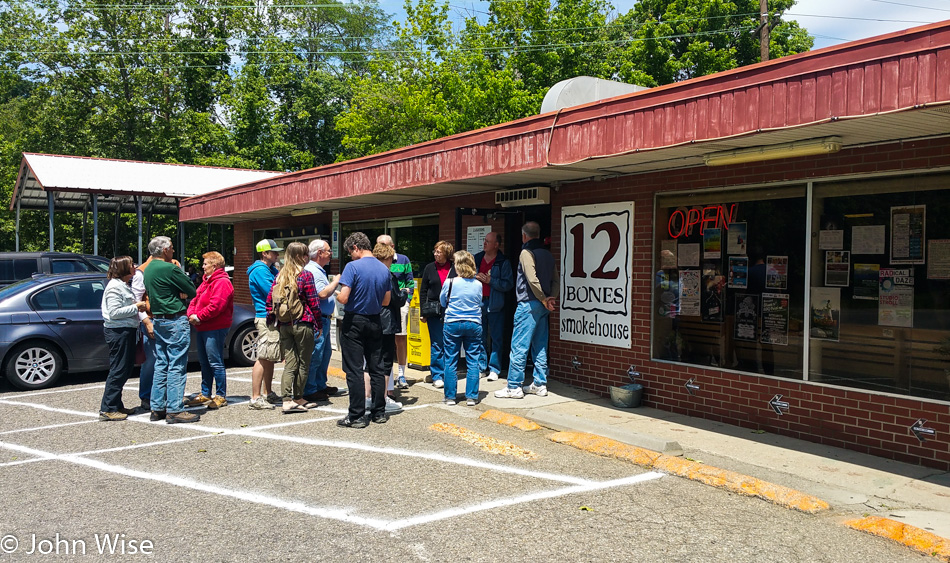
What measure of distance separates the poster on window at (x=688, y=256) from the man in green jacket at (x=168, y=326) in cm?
507

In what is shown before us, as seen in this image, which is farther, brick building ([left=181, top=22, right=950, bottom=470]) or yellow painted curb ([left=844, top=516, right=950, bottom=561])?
brick building ([left=181, top=22, right=950, bottom=470])

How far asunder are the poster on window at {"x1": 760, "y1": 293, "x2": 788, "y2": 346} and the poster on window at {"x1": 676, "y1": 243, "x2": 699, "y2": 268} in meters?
0.83

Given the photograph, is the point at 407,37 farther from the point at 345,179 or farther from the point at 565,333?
the point at 565,333

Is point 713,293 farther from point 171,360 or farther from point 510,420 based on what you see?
point 171,360

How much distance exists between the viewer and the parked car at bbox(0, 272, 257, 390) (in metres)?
8.97

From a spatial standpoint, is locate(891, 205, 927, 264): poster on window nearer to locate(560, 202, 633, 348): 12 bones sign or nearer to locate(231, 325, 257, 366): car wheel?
locate(560, 202, 633, 348): 12 bones sign

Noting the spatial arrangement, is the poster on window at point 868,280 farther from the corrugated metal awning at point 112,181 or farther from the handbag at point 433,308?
the corrugated metal awning at point 112,181

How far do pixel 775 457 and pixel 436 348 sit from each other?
4452 millimetres

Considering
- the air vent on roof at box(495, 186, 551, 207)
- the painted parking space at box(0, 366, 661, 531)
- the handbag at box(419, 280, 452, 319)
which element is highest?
the air vent on roof at box(495, 186, 551, 207)

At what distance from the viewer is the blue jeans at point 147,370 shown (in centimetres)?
737

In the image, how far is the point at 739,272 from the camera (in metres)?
7.11

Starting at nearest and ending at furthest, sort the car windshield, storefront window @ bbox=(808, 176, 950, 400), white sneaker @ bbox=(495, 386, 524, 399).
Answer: storefront window @ bbox=(808, 176, 950, 400) → white sneaker @ bbox=(495, 386, 524, 399) → the car windshield

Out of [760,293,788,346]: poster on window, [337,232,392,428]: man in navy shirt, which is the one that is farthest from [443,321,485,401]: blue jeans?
[760,293,788,346]: poster on window

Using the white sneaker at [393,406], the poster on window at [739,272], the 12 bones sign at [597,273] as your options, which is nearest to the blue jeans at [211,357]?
the white sneaker at [393,406]
